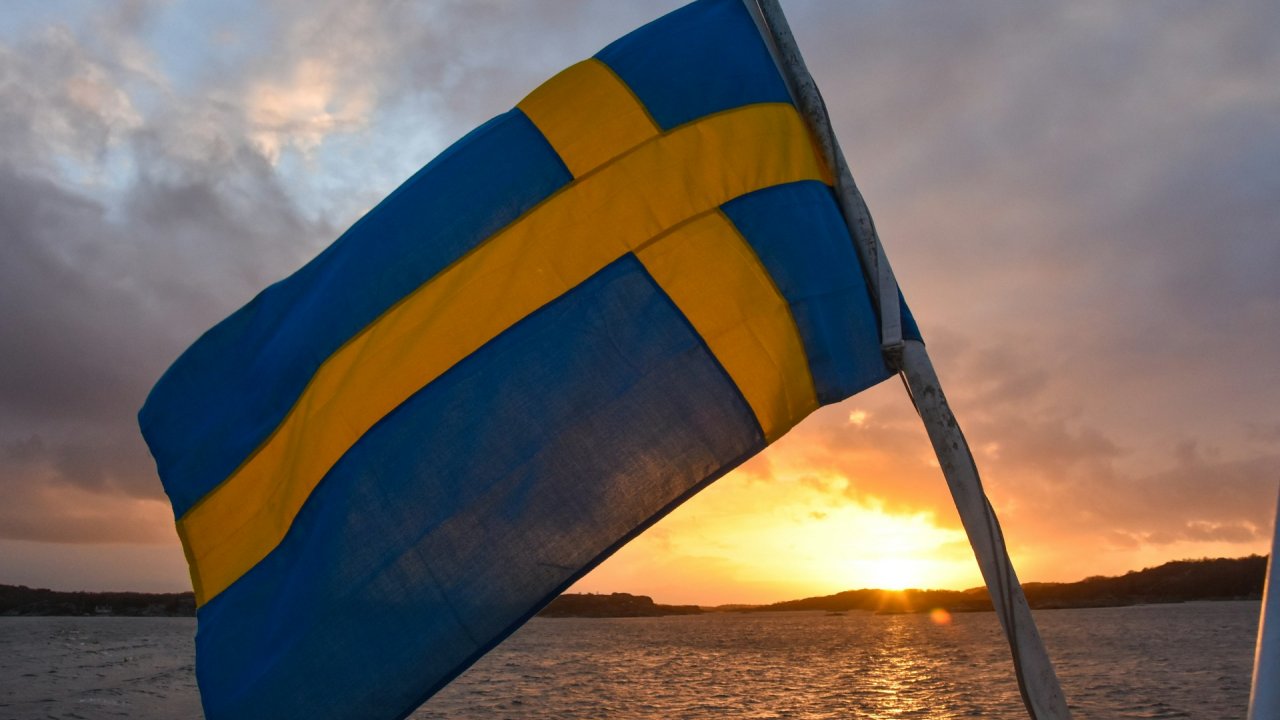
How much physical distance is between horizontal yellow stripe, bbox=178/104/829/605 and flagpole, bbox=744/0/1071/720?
124mm

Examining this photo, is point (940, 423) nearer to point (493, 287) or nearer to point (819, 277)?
point (819, 277)

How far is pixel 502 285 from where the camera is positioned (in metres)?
3.58

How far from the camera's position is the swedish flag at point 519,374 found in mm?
3178

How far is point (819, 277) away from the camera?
3.39 meters

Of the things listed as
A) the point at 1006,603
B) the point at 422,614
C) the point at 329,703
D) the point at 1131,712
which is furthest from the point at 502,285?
the point at 1131,712

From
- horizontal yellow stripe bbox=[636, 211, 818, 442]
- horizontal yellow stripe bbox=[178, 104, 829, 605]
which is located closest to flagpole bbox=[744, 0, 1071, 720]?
horizontal yellow stripe bbox=[178, 104, 829, 605]

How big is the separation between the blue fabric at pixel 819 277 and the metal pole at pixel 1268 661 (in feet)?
6.16

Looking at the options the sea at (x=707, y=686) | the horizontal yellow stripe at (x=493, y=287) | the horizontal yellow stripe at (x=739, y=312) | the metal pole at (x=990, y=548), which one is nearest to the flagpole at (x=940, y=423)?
the metal pole at (x=990, y=548)

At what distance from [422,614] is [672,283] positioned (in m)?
1.45

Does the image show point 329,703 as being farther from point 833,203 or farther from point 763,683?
point 763,683

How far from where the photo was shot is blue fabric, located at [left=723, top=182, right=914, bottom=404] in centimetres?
330

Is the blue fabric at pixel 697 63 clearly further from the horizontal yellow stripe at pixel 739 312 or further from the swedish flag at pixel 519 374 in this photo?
the horizontal yellow stripe at pixel 739 312

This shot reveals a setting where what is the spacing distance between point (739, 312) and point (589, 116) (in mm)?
1088

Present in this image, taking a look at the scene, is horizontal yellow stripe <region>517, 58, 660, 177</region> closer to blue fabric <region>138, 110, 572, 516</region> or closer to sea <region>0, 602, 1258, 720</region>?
blue fabric <region>138, 110, 572, 516</region>
